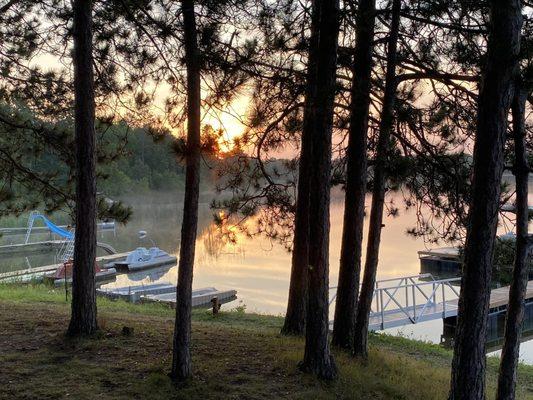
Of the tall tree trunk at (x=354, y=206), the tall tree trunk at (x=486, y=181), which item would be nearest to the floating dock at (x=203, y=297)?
the tall tree trunk at (x=354, y=206)

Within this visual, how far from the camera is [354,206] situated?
21.5ft

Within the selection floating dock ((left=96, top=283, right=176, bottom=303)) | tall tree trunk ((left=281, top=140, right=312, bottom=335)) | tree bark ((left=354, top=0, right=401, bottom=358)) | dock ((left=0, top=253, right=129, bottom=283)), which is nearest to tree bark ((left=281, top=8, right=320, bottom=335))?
tall tree trunk ((left=281, top=140, right=312, bottom=335))

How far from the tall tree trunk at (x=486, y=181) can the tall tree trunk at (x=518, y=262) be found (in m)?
1.14

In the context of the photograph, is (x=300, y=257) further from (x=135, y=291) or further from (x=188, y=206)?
(x=135, y=291)

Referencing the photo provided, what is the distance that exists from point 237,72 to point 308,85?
874mm

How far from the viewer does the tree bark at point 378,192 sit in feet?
20.6

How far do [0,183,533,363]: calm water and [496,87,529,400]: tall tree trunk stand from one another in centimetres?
490

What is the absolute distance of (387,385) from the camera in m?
5.59

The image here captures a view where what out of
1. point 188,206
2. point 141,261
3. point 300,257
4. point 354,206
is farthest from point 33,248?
point 188,206

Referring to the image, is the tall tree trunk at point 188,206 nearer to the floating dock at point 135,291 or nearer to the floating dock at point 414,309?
the floating dock at point 414,309

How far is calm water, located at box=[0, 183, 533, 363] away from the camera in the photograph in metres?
15.3

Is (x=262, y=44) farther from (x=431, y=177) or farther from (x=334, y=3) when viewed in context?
(x=431, y=177)

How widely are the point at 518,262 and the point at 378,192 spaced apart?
1783 millimetres

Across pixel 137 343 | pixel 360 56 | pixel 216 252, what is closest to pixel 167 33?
pixel 360 56
